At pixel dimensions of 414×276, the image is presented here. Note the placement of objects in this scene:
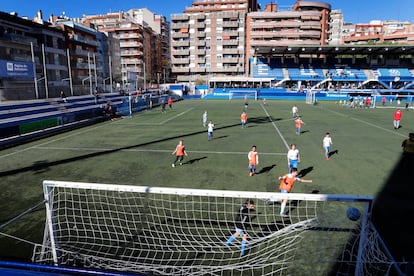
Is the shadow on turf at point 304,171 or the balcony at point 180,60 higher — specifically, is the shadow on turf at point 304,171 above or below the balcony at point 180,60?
below

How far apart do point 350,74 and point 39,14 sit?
3324 inches

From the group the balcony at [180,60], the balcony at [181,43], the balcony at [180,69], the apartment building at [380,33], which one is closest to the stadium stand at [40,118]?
the balcony at [180,69]

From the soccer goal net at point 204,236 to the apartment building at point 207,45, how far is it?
8537cm

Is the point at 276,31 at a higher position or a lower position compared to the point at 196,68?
higher

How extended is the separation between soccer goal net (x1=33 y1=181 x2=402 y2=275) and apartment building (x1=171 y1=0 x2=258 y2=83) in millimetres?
85367

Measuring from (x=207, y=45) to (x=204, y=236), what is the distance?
95.6 m

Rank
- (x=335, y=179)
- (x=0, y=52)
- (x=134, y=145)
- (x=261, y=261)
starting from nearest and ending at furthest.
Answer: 1. (x=261, y=261)
2. (x=335, y=179)
3. (x=134, y=145)
4. (x=0, y=52)

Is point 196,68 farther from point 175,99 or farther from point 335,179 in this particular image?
point 335,179

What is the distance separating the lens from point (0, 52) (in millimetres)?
43438

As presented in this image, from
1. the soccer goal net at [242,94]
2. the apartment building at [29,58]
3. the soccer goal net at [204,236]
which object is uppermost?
the apartment building at [29,58]

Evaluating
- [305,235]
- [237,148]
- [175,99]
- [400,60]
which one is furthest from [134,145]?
[400,60]

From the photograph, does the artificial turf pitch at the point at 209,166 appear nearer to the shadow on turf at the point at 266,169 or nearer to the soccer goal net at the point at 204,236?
the shadow on turf at the point at 266,169

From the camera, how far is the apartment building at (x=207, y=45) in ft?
309

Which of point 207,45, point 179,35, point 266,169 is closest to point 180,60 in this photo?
point 179,35
